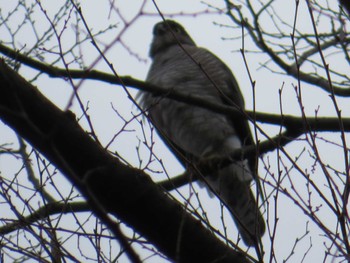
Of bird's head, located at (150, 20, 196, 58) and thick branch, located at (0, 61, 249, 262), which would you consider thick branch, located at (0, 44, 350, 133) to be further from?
bird's head, located at (150, 20, 196, 58)

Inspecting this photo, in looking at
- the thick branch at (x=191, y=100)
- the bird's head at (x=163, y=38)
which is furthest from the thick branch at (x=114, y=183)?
the bird's head at (x=163, y=38)

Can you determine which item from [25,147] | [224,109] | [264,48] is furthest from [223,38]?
[224,109]

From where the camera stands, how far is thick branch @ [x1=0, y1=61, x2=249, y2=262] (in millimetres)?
2018

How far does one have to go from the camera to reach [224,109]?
3.71 metres

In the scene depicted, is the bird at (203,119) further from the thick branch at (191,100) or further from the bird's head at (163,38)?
the thick branch at (191,100)

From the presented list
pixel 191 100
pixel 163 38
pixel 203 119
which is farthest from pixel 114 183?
pixel 163 38

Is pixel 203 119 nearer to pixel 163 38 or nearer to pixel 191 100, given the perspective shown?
pixel 163 38

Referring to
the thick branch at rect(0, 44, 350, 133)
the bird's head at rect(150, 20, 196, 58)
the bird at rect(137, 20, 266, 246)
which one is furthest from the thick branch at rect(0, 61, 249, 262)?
the bird's head at rect(150, 20, 196, 58)

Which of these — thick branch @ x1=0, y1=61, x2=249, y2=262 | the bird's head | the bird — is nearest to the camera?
thick branch @ x1=0, y1=61, x2=249, y2=262

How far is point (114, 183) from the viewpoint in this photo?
213 cm

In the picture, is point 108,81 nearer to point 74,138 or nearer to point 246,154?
point 246,154

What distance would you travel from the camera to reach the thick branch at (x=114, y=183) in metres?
2.02

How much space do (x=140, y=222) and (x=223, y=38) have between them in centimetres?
428

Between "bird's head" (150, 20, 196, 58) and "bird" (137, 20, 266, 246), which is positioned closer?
"bird" (137, 20, 266, 246)
